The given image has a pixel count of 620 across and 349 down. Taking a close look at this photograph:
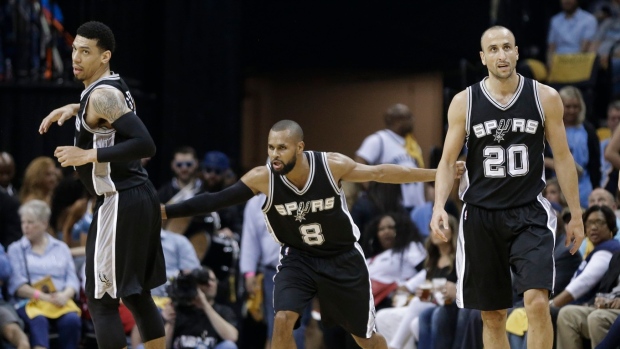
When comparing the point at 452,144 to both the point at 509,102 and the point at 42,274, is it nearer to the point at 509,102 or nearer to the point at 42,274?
the point at 509,102

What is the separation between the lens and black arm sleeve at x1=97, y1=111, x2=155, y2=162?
7352 mm

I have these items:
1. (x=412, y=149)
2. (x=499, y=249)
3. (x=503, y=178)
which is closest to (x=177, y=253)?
(x=412, y=149)

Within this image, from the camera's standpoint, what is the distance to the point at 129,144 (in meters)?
7.39

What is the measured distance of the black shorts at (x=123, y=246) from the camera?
7.63 meters

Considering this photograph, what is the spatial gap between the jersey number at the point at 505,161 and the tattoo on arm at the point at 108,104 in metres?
2.24

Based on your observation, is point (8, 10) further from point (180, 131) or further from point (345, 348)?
point (345, 348)

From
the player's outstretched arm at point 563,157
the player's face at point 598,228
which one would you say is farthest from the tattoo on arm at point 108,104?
the player's face at point 598,228

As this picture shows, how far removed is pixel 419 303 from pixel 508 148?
3501mm

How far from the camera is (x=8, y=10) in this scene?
1361 centimetres

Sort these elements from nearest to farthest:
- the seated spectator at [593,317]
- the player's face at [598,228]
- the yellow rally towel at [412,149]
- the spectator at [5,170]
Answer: the seated spectator at [593,317] → the player's face at [598,228] → the spectator at [5,170] → the yellow rally towel at [412,149]

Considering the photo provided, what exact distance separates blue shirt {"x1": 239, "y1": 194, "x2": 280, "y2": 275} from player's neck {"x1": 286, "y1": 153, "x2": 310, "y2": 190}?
344 cm

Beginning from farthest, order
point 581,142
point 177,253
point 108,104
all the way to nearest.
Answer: point 581,142, point 177,253, point 108,104

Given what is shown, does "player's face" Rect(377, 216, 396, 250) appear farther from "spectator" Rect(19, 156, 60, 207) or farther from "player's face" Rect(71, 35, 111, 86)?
"player's face" Rect(71, 35, 111, 86)

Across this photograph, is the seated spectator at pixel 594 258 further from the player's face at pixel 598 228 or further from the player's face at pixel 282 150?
the player's face at pixel 282 150
